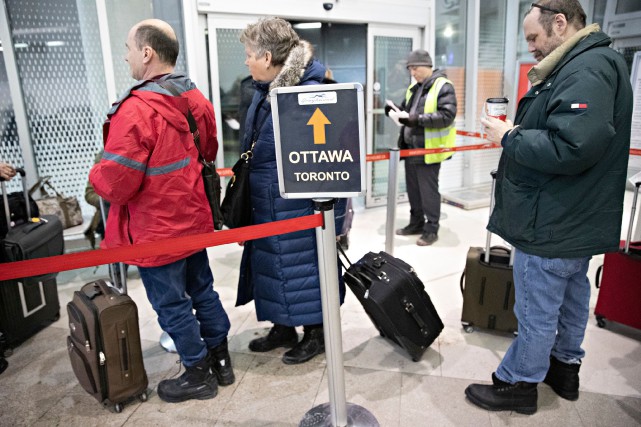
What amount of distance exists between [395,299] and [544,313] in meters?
0.67

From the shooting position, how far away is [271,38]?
2.18 m

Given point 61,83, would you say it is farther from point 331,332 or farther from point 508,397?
point 508,397

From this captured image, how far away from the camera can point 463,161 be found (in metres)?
6.76

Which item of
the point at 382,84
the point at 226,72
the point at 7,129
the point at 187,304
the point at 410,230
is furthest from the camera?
the point at 382,84

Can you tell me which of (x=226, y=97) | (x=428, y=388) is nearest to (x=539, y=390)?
(x=428, y=388)

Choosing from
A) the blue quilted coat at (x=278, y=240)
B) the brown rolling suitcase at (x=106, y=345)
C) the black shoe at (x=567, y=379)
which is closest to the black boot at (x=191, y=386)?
the brown rolling suitcase at (x=106, y=345)

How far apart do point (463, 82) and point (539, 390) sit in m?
4.99

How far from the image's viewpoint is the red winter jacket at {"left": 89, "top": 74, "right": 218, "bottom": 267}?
1893 mm

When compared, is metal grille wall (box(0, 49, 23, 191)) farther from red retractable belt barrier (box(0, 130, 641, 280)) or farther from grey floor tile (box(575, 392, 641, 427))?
grey floor tile (box(575, 392, 641, 427))

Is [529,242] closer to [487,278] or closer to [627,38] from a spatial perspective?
[487,278]

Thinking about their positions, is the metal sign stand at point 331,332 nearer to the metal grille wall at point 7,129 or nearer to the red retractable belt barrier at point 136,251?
the red retractable belt barrier at point 136,251

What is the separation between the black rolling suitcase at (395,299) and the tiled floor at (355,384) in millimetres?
213

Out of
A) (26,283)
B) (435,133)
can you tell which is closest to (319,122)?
(26,283)

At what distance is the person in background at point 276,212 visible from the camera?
2201 millimetres
